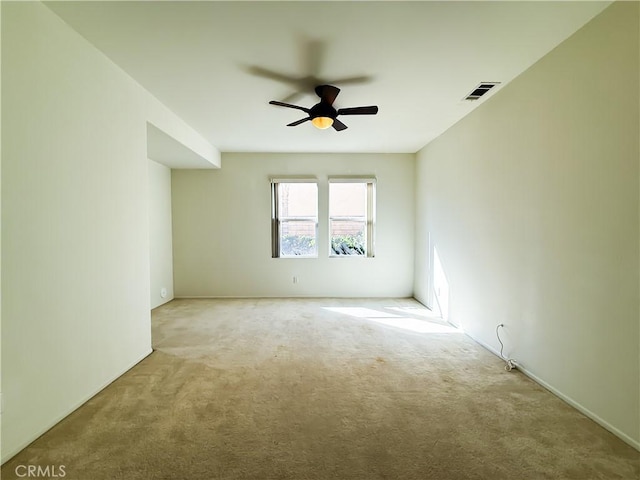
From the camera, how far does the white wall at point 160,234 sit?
15.8 ft

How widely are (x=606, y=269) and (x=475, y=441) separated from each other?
4.29 ft

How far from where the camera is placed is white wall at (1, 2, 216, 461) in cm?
163

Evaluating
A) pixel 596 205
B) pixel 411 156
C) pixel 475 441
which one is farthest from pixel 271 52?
pixel 411 156

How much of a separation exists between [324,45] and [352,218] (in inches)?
141

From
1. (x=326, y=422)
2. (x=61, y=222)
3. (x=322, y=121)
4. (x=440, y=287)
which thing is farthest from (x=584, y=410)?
(x=61, y=222)

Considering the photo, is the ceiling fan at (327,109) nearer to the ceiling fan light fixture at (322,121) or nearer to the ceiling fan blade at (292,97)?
the ceiling fan light fixture at (322,121)

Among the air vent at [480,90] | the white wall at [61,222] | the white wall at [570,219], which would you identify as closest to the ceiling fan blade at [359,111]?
the air vent at [480,90]

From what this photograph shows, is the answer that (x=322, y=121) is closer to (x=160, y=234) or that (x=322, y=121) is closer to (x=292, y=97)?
(x=292, y=97)

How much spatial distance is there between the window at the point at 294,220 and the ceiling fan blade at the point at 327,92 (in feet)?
8.78

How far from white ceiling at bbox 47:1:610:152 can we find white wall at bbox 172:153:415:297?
80.5 inches

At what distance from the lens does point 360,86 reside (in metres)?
2.81

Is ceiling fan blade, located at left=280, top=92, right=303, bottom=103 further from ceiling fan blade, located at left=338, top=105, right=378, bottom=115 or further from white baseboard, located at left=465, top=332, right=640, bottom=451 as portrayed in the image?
white baseboard, located at left=465, top=332, right=640, bottom=451

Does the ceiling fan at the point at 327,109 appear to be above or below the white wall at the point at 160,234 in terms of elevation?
above

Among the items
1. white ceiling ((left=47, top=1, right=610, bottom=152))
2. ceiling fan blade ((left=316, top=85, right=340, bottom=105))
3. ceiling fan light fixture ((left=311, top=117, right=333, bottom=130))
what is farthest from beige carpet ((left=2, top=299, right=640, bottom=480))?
white ceiling ((left=47, top=1, right=610, bottom=152))
